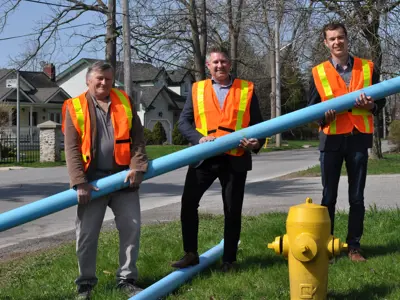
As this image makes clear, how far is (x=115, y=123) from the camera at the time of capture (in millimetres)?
4645

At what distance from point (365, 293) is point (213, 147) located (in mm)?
1520

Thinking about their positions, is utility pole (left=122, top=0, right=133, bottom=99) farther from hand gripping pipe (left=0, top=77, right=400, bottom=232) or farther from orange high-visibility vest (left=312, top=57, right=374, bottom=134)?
hand gripping pipe (left=0, top=77, right=400, bottom=232)

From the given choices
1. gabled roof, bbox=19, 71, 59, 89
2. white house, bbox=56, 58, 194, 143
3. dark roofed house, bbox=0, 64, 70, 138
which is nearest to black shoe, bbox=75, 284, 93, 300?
dark roofed house, bbox=0, 64, 70, 138

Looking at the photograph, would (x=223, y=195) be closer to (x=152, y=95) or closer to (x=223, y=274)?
(x=223, y=274)

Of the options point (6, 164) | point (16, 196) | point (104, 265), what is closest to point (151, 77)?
point (6, 164)

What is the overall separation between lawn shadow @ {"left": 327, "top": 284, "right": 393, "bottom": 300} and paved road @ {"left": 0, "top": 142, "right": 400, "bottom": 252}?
4798mm

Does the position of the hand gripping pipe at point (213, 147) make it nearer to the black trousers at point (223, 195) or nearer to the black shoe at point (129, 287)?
the black trousers at point (223, 195)

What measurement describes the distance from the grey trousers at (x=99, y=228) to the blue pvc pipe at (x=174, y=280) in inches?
10.8

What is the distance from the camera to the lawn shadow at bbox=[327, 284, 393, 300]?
175 inches

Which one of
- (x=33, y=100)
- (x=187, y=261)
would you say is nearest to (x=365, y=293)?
(x=187, y=261)

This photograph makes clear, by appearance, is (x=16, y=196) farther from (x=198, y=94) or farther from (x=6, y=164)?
(x=6, y=164)

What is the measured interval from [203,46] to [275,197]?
18407 millimetres

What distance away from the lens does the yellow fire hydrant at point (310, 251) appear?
13.4 feet

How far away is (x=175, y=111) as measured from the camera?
2448 inches
